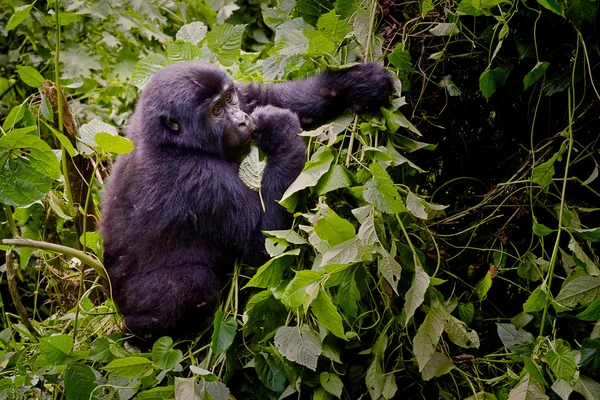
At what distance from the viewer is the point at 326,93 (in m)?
2.21

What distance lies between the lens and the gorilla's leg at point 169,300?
7.06 ft

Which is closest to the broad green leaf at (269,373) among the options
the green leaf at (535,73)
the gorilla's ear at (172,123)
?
the gorilla's ear at (172,123)

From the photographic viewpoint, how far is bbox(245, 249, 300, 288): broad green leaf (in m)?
1.77

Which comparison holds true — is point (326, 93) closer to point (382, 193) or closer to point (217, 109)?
point (217, 109)

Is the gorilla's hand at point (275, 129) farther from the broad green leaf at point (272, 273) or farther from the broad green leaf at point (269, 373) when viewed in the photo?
the broad green leaf at point (269, 373)

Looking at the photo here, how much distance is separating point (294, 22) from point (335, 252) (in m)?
1.01

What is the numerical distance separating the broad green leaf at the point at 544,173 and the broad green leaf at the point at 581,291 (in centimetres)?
27

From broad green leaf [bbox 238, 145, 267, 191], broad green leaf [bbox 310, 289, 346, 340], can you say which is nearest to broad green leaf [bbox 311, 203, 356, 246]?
broad green leaf [bbox 310, 289, 346, 340]

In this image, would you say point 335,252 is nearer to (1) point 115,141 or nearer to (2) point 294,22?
(1) point 115,141

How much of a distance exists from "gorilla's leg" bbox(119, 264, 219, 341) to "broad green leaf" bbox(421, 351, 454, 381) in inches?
30.4

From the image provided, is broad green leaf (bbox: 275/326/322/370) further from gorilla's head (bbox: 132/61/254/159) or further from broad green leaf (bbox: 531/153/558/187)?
gorilla's head (bbox: 132/61/254/159)

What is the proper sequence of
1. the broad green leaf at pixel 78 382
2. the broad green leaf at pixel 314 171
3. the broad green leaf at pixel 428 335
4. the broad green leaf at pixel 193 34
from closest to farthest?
the broad green leaf at pixel 428 335 → the broad green leaf at pixel 314 171 → the broad green leaf at pixel 78 382 → the broad green leaf at pixel 193 34

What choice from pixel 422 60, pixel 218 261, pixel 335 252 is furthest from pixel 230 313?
pixel 422 60

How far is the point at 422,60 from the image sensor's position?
2.07 metres
